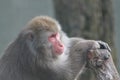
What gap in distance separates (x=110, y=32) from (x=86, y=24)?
1.43 ft

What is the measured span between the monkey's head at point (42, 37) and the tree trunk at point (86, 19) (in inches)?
103

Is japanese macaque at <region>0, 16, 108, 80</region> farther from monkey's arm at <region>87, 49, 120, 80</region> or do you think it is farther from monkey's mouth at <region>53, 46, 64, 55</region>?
monkey's arm at <region>87, 49, 120, 80</region>

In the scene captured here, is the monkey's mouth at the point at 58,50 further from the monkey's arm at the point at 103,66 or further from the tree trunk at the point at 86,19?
the tree trunk at the point at 86,19

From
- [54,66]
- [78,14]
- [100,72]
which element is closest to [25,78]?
[54,66]

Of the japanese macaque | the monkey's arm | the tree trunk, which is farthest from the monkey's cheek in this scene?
the tree trunk

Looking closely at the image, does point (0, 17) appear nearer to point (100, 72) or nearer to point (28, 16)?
point (28, 16)

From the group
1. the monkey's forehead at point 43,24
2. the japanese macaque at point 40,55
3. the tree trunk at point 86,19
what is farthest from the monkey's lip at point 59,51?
the tree trunk at point 86,19

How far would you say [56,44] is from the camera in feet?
24.3

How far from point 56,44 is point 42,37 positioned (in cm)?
22

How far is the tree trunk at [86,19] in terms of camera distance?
10.2m

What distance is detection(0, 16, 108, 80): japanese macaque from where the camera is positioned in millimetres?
7453

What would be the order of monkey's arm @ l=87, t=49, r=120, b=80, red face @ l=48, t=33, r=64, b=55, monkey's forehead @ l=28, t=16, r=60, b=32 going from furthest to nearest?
monkey's forehead @ l=28, t=16, r=60, b=32
red face @ l=48, t=33, r=64, b=55
monkey's arm @ l=87, t=49, r=120, b=80

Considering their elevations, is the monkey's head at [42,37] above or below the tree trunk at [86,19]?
above

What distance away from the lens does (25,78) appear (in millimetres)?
7500
